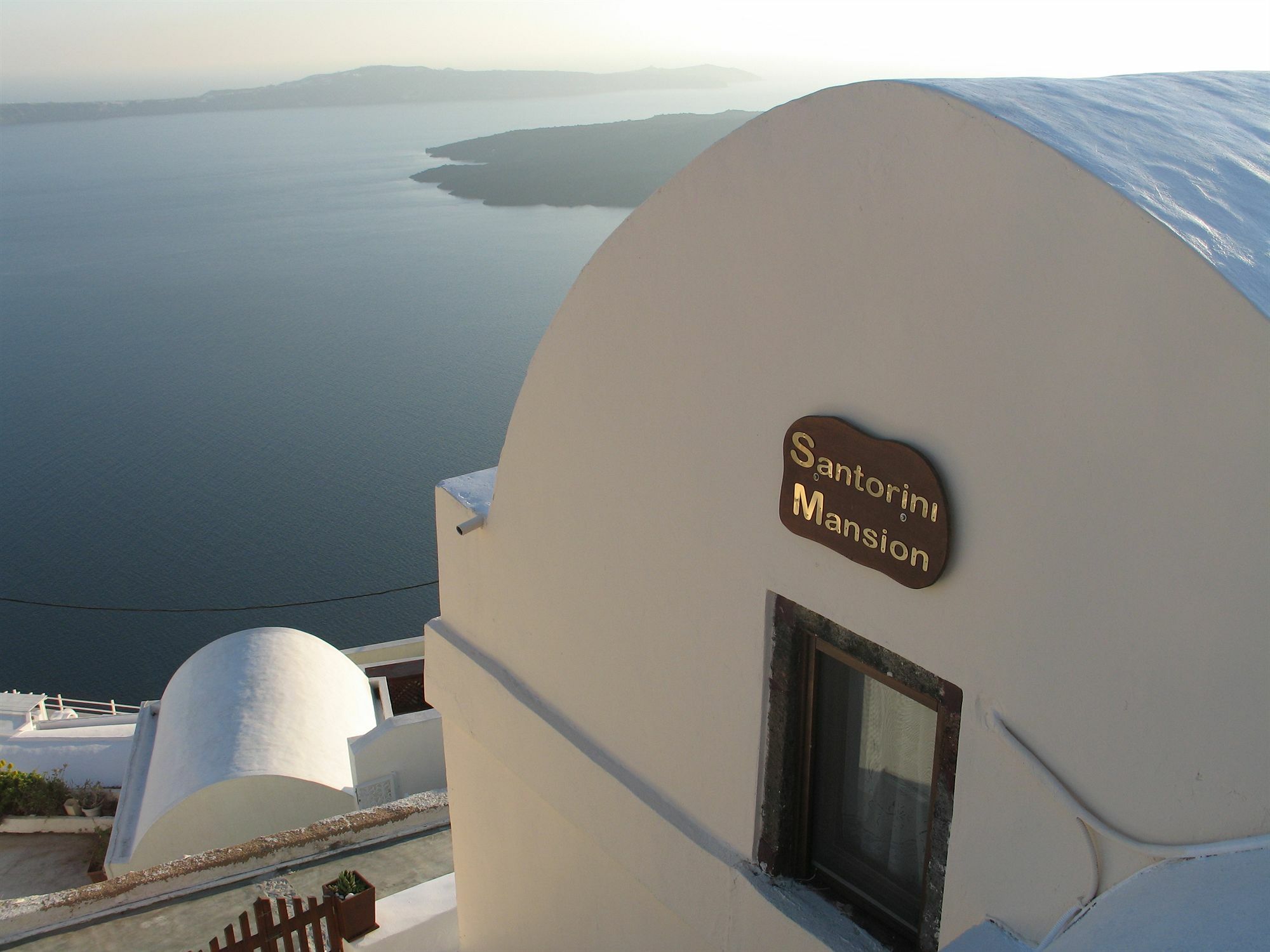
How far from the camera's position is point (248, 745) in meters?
12.1

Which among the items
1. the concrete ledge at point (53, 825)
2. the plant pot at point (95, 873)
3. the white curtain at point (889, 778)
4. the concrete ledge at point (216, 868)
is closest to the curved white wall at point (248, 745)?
the plant pot at point (95, 873)

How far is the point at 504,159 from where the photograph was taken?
88.6 metres

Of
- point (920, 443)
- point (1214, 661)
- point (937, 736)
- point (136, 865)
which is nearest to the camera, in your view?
point (1214, 661)

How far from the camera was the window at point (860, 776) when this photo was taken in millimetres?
2848

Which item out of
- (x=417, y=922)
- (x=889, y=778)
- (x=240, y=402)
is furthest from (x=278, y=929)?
(x=240, y=402)

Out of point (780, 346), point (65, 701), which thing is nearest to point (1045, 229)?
point (780, 346)

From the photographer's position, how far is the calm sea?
28109mm

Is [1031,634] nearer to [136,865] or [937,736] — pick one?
[937,736]

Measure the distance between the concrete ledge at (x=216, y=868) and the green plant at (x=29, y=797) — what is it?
6.86m

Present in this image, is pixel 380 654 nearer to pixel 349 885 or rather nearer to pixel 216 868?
pixel 216 868

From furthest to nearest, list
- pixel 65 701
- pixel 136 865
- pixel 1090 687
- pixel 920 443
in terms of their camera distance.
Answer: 1. pixel 65 701
2. pixel 136 865
3. pixel 920 443
4. pixel 1090 687

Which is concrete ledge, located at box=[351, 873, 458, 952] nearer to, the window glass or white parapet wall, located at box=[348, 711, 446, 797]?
the window glass

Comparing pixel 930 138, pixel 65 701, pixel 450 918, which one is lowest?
pixel 65 701

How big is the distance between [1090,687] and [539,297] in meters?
43.2
